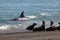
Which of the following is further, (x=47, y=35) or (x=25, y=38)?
(x=47, y=35)

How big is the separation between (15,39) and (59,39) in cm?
114

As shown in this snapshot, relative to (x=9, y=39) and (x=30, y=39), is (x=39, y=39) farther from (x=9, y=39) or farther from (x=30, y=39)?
(x=9, y=39)

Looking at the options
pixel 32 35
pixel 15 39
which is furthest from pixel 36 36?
pixel 15 39

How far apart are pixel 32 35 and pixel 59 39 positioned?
0.93 metres

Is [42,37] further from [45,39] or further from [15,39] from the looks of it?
[15,39]

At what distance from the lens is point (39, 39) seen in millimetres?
7238

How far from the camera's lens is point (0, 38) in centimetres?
741

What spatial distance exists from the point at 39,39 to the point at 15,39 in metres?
0.62

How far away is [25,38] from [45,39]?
0.54m

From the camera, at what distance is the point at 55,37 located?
7.56 m

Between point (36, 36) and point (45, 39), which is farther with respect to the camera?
point (36, 36)

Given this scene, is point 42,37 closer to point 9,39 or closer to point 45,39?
point 45,39

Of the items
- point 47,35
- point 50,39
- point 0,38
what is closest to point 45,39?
point 50,39

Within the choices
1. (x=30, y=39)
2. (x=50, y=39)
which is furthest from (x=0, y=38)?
(x=50, y=39)
